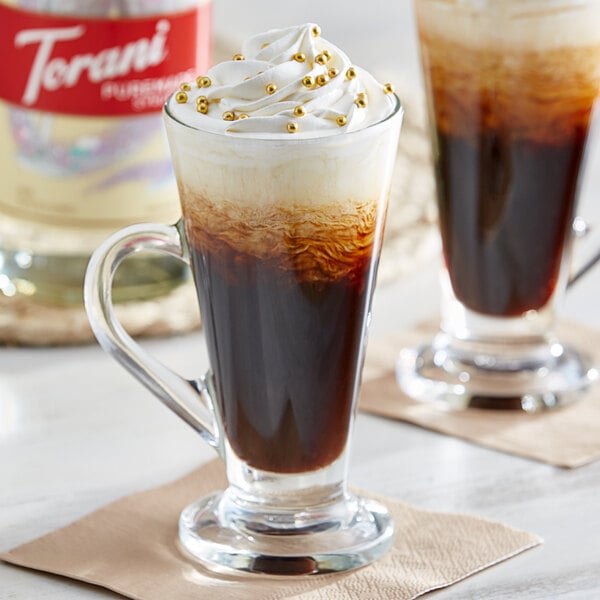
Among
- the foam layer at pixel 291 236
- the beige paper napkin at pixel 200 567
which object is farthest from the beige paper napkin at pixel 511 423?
the foam layer at pixel 291 236

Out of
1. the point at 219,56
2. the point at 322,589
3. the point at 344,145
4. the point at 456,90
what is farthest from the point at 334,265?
the point at 219,56

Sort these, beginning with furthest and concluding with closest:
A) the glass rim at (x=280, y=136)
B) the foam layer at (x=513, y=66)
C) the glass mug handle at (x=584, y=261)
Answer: the glass mug handle at (x=584, y=261) → the foam layer at (x=513, y=66) → the glass rim at (x=280, y=136)

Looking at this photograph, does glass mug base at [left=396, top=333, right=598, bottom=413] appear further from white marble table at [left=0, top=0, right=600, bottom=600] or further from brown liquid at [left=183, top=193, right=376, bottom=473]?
brown liquid at [left=183, top=193, right=376, bottom=473]

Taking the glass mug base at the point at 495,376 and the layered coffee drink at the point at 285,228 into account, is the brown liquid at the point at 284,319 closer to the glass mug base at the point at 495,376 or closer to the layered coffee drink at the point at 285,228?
the layered coffee drink at the point at 285,228

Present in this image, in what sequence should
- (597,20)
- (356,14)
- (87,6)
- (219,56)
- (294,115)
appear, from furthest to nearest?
1. (356,14)
2. (219,56)
3. (87,6)
4. (597,20)
5. (294,115)

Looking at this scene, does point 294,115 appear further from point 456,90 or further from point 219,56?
point 219,56

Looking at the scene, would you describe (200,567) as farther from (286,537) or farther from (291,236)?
(291,236)

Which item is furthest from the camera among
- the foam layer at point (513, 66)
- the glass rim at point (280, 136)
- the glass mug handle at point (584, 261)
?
the glass mug handle at point (584, 261)
